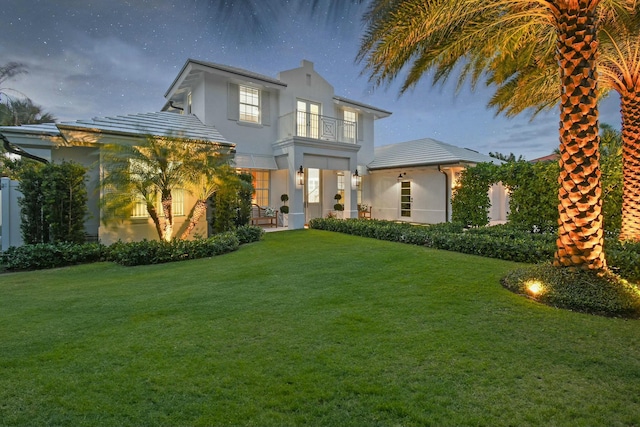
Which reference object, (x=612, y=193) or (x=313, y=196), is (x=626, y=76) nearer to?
(x=612, y=193)

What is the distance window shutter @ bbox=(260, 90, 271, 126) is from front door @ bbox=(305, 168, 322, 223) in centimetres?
392

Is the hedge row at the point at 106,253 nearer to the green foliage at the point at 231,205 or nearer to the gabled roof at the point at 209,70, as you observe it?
the green foliage at the point at 231,205

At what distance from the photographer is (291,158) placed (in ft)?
54.7

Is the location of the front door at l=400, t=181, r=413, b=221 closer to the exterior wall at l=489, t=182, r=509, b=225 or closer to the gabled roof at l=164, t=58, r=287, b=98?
the exterior wall at l=489, t=182, r=509, b=225

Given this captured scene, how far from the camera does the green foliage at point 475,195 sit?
14.4 meters

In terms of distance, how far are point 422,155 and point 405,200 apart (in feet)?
10.0

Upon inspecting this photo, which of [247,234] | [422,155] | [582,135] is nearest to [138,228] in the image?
[247,234]

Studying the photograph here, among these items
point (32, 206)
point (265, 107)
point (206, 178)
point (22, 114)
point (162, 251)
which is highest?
point (22, 114)

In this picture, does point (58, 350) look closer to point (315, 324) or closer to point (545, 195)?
point (315, 324)

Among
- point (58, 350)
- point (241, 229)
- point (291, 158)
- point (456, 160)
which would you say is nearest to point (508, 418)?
point (58, 350)

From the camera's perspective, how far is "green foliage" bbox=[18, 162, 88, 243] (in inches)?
371

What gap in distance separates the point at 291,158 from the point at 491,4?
1097cm

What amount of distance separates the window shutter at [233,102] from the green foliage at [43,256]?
9.60m

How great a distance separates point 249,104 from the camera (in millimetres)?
17438
